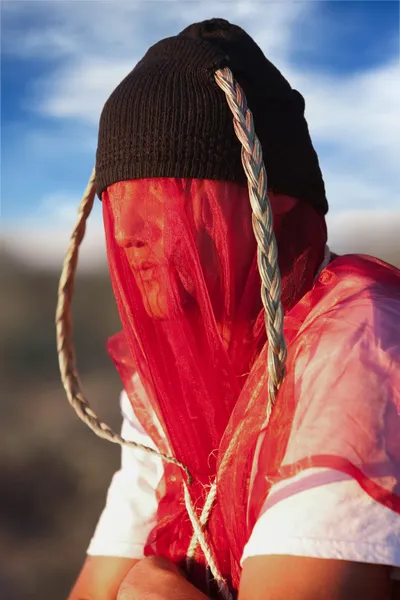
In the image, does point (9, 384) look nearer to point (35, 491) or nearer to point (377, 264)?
Result: point (35, 491)

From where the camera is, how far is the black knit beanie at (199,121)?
1920mm

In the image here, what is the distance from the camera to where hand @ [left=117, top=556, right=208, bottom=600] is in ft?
5.86

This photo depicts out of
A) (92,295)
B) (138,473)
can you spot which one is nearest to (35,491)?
(138,473)

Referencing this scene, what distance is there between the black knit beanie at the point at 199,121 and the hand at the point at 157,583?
849 mm

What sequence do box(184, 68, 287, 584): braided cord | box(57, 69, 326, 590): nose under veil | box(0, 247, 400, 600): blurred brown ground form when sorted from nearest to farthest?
1. box(184, 68, 287, 584): braided cord
2. box(57, 69, 326, 590): nose under veil
3. box(0, 247, 400, 600): blurred brown ground

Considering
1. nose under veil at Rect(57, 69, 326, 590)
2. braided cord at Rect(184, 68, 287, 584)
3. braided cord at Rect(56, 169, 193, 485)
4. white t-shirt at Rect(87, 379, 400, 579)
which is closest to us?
white t-shirt at Rect(87, 379, 400, 579)

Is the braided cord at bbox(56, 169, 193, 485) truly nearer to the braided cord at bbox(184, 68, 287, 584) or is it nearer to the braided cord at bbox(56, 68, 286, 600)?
the braided cord at bbox(56, 68, 286, 600)

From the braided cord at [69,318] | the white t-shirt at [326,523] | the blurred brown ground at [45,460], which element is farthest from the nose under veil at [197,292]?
the blurred brown ground at [45,460]

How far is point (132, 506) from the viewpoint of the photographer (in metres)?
2.27

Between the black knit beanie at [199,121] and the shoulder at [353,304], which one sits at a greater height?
the black knit beanie at [199,121]

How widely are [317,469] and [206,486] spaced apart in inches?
21.5

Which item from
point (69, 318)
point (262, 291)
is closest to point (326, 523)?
point (262, 291)

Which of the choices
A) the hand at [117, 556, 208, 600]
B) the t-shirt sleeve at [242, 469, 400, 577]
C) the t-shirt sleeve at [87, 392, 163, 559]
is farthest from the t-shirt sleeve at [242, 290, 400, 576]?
the t-shirt sleeve at [87, 392, 163, 559]

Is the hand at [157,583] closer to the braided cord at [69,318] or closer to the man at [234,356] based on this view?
the man at [234,356]
